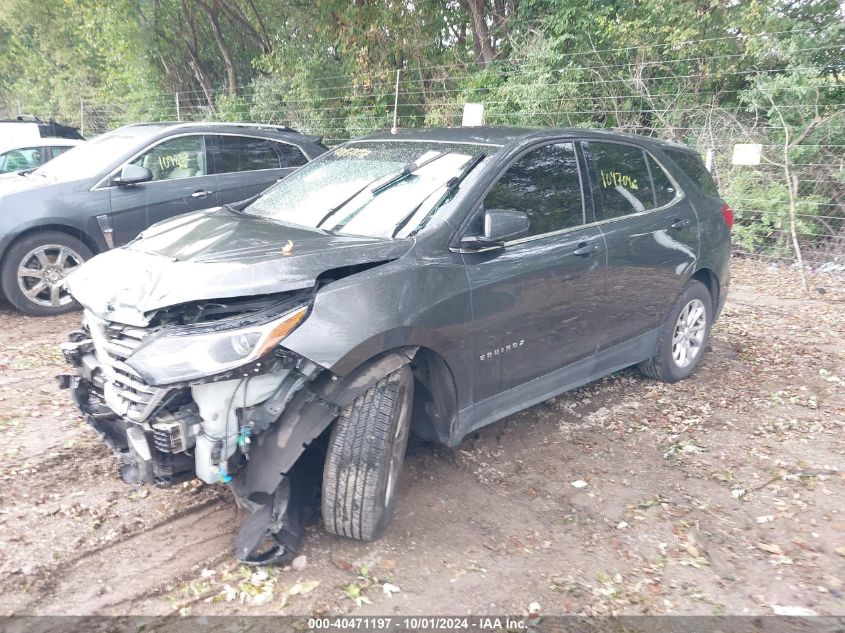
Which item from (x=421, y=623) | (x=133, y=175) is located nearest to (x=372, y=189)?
(x=421, y=623)

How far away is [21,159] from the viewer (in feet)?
34.9

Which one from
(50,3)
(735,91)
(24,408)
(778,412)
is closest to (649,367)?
(778,412)

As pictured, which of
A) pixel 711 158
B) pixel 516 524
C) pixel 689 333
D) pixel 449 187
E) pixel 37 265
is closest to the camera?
pixel 516 524

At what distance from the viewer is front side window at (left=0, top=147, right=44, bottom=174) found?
34.4 ft

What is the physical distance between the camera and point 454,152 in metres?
4.00

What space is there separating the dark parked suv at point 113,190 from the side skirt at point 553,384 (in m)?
4.54

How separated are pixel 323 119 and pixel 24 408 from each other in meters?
11.3

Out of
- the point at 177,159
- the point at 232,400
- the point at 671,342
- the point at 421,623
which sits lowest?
the point at 421,623

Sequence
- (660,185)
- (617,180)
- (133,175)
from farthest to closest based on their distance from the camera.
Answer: (133,175), (660,185), (617,180)

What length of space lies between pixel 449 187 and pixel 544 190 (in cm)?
71

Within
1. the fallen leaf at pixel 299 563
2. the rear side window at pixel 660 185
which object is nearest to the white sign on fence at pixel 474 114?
the rear side window at pixel 660 185

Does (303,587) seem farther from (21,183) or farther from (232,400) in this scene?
(21,183)

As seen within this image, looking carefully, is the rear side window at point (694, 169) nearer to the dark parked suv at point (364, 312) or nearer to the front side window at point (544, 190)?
the dark parked suv at point (364, 312)

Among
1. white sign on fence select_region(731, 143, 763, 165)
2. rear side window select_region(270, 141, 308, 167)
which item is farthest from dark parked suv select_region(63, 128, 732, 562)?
white sign on fence select_region(731, 143, 763, 165)
